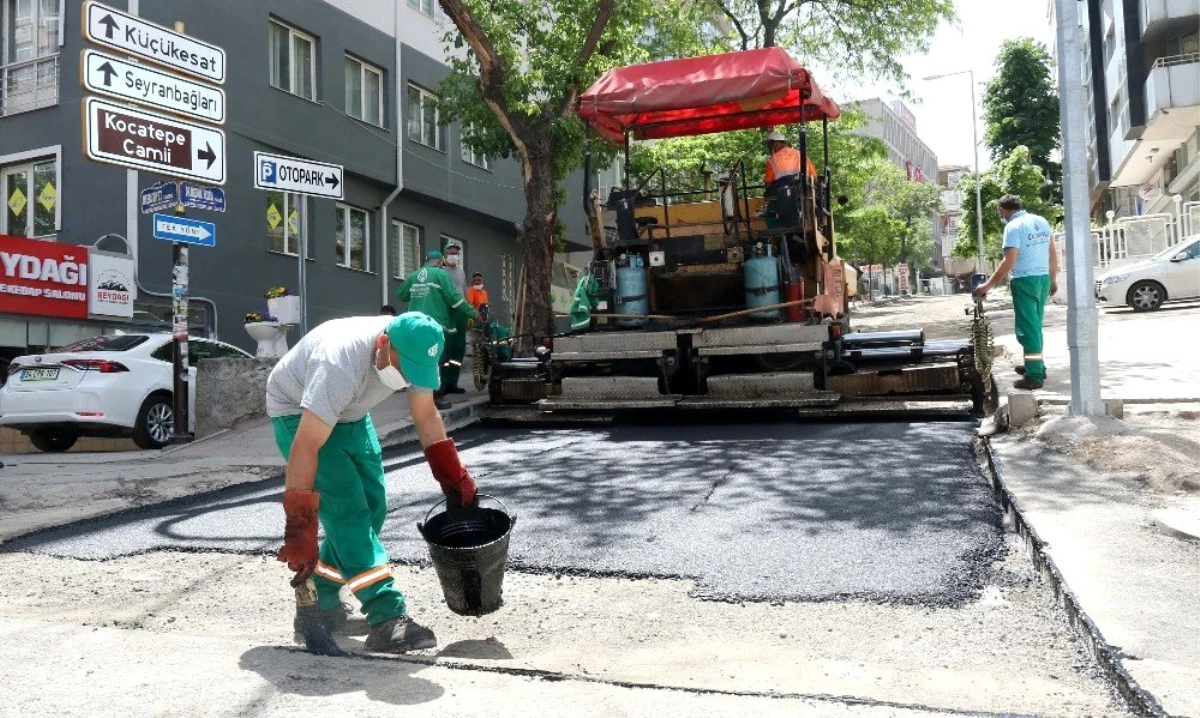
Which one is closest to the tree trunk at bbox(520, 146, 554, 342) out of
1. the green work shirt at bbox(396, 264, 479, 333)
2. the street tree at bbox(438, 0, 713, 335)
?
the street tree at bbox(438, 0, 713, 335)

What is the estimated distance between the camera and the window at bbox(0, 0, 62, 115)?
15.8 metres

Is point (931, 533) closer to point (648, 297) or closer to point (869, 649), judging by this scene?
point (869, 649)

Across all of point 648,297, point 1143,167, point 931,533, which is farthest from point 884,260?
point 931,533

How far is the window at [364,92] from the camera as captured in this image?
65.6 feet

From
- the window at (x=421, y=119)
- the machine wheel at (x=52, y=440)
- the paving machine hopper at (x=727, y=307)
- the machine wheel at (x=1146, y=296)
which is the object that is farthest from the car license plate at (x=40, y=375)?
the machine wheel at (x=1146, y=296)

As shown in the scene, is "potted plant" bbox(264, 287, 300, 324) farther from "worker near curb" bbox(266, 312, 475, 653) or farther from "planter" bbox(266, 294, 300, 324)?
"worker near curb" bbox(266, 312, 475, 653)

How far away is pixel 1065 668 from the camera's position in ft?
10.7

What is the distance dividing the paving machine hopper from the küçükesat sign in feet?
20.8

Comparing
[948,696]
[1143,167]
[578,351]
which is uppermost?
[1143,167]

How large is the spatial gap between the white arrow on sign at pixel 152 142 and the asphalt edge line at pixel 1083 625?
7836 mm

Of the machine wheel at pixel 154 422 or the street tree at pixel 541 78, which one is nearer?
the machine wheel at pixel 154 422

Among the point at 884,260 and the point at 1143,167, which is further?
the point at 884,260

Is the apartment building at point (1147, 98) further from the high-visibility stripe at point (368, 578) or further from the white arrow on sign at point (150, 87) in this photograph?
the high-visibility stripe at point (368, 578)

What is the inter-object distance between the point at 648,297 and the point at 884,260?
61.4 meters
